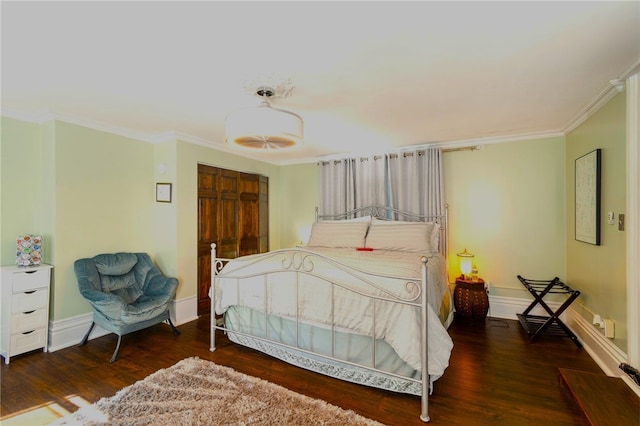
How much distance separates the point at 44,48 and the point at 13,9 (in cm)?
37

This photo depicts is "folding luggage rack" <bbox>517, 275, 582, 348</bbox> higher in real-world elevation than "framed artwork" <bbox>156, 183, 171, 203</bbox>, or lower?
lower

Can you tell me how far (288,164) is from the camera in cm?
523

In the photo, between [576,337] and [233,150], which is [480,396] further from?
[233,150]

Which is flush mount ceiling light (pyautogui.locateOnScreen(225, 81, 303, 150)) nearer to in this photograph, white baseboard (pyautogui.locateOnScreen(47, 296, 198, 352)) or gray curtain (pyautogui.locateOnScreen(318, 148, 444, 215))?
gray curtain (pyautogui.locateOnScreen(318, 148, 444, 215))

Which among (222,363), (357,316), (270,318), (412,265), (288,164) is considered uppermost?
(288,164)

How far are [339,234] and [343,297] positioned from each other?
1.71 meters

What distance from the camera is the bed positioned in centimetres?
195

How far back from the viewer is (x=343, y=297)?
2234 mm

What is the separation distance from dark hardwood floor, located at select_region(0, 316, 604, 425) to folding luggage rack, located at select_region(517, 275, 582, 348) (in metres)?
0.10

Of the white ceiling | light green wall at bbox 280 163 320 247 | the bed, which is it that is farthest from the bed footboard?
light green wall at bbox 280 163 320 247

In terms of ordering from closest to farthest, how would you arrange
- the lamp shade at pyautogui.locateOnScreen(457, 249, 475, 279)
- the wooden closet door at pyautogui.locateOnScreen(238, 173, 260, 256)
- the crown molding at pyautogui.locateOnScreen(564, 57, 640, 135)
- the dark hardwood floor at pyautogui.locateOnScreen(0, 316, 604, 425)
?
the dark hardwood floor at pyautogui.locateOnScreen(0, 316, 604, 425) → the crown molding at pyautogui.locateOnScreen(564, 57, 640, 135) → the lamp shade at pyautogui.locateOnScreen(457, 249, 475, 279) → the wooden closet door at pyautogui.locateOnScreen(238, 173, 260, 256)

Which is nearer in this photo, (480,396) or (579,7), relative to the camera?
(579,7)

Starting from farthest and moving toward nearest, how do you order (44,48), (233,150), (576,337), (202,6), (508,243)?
(233,150) → (508,243) → (576,337) → (44,48) → (202,6)

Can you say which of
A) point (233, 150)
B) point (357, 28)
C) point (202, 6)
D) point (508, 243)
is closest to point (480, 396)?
point (508, 243)
